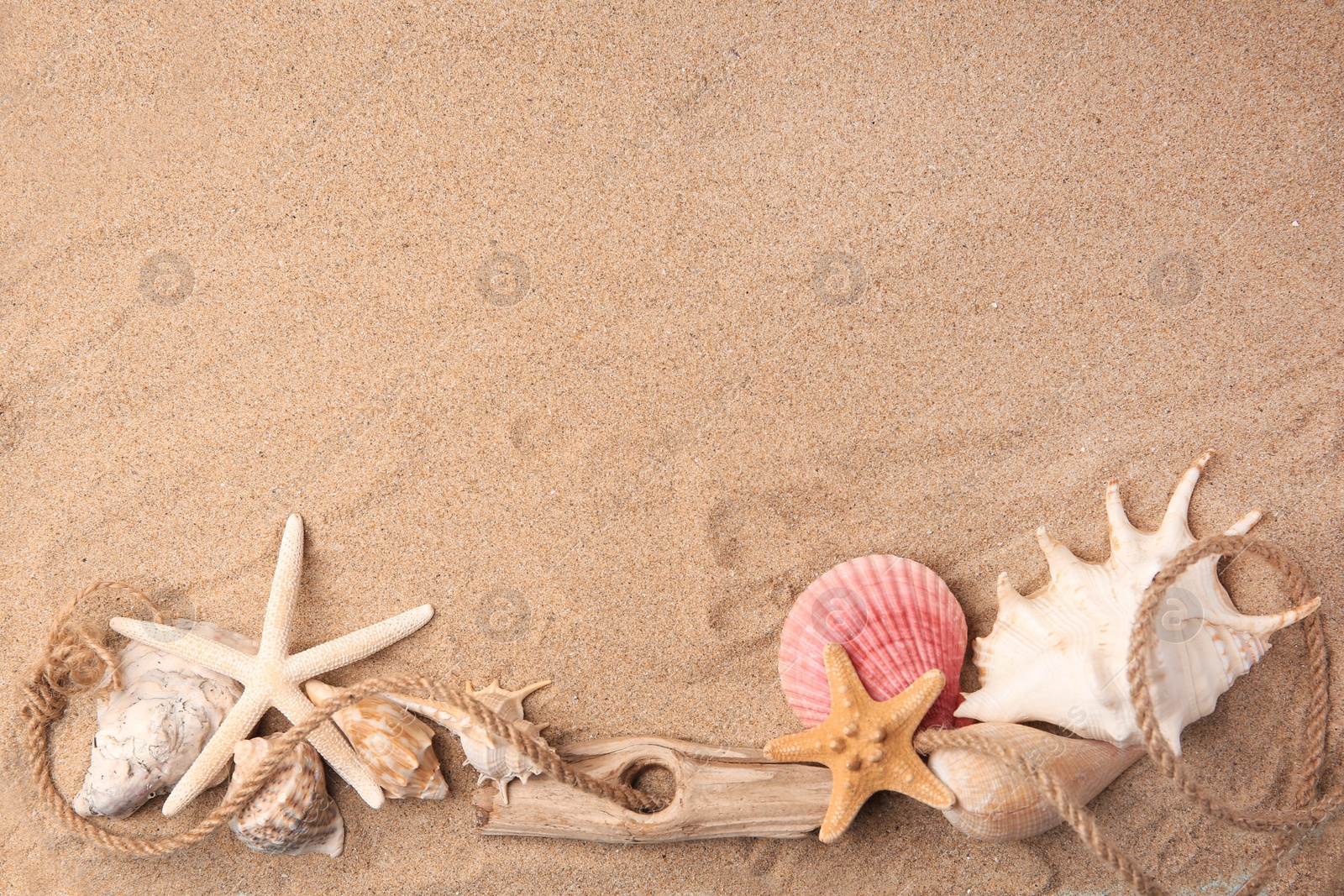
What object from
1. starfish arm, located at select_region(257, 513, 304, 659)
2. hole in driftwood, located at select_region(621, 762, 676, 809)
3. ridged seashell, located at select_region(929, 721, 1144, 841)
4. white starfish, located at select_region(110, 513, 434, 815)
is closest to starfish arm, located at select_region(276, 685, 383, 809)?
white starfish, located at select_region(110, 513, 434, 815)

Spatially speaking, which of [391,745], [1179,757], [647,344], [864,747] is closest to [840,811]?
[864,747]

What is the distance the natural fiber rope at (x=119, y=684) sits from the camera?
214 cm

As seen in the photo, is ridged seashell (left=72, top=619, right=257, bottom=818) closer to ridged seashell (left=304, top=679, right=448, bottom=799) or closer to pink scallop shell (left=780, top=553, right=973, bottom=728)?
ridged seashell (left=304, top=679, right=448, bottom=799)

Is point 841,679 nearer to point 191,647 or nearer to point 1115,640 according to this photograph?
point 1115,640

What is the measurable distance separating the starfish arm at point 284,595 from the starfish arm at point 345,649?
0.06 m

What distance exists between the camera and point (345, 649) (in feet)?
7.50

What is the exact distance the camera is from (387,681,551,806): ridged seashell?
217 centimetres

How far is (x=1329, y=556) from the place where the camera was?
2318 millimetres

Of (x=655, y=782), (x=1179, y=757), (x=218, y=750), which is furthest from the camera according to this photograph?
(x=655, y=782)

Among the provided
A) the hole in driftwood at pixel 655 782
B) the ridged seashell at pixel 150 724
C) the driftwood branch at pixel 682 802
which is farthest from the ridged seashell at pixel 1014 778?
the ridged seashell at pixel 150 724

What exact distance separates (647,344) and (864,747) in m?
1.24

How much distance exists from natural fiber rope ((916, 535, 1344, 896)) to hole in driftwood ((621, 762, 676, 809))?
0.70 meters

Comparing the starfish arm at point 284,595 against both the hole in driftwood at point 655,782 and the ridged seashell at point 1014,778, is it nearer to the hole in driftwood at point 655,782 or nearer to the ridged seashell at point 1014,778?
the hole in driftwood at point 655,782

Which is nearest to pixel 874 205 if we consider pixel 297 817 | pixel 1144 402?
pixel 1144 402
